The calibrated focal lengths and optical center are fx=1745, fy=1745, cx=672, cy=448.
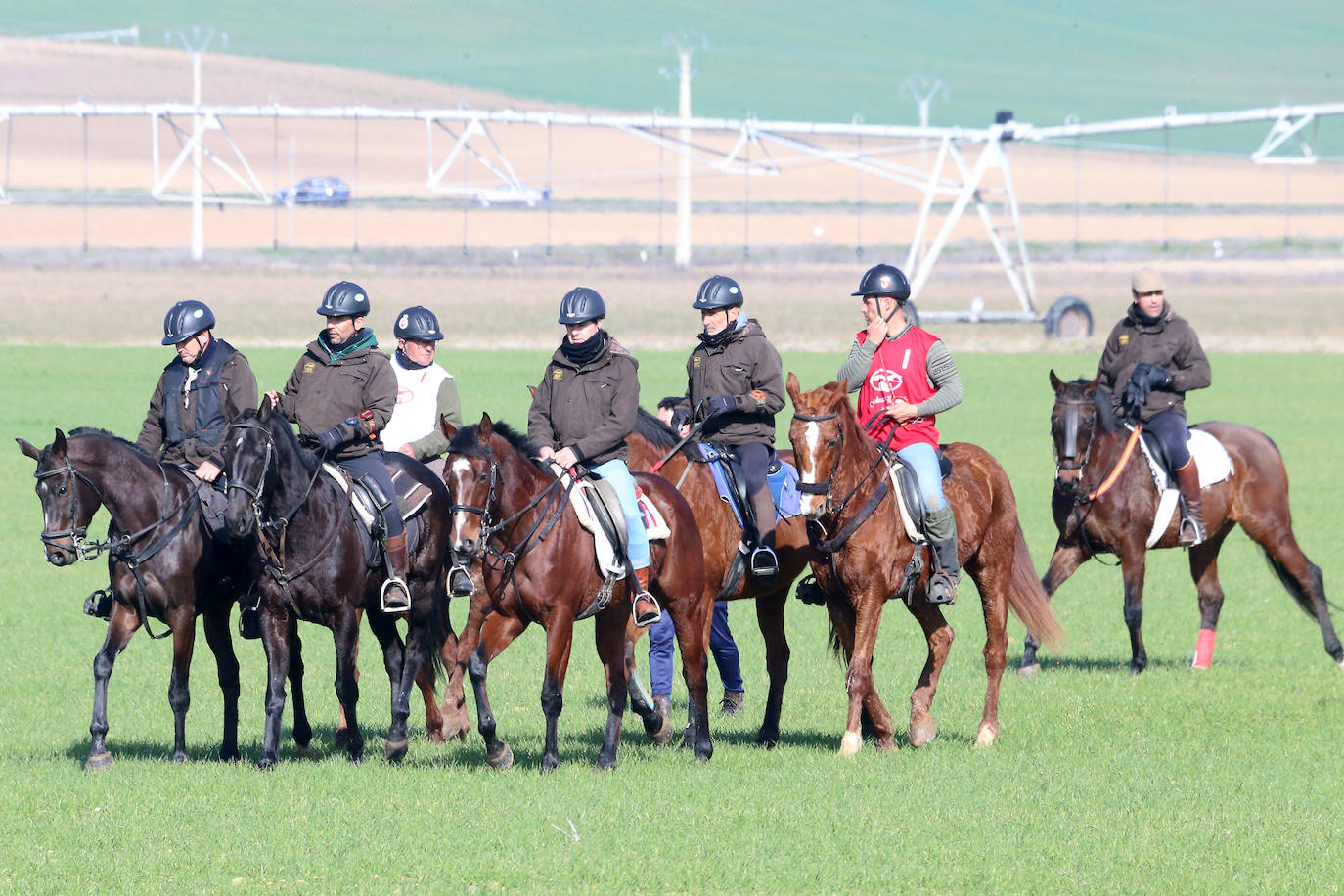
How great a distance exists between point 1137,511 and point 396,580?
6.98 m

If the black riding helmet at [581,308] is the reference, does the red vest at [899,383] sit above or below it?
below

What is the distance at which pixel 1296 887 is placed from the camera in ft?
27.9

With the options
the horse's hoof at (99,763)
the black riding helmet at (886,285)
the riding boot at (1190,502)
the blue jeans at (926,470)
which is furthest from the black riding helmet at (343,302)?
the riding boot at (1190,502)

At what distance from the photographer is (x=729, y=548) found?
1204cm

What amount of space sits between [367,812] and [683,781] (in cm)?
195

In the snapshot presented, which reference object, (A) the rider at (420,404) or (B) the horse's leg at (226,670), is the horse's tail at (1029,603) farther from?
(B) the horse's leg at (226,670)

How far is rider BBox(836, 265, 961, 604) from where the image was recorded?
11375 mm

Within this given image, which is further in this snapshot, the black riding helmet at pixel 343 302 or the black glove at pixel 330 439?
the black riding helmet at pixel 343 302

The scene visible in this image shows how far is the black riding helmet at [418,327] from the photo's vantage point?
1242 cm

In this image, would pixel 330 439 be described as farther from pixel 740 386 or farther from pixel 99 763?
pixel 740 386

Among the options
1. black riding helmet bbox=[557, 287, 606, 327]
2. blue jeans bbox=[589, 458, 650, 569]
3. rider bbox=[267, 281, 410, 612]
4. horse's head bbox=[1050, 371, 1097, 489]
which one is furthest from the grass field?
black riding helmet bbox=[557, 287, 606, 327]

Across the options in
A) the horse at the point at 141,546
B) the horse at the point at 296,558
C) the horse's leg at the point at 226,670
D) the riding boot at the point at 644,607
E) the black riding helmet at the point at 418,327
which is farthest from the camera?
the black riding helmet at the point at 418,327

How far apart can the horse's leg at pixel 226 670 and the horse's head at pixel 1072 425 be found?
6.65 m

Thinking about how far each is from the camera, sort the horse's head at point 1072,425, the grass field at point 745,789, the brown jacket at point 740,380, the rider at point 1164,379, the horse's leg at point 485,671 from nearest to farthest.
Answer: the grass field at point 745,789
the horse's leg at point 485,671
the brown jacket at point 740,380
the horse's head at point 1072,425
the rider at point 1164,379
